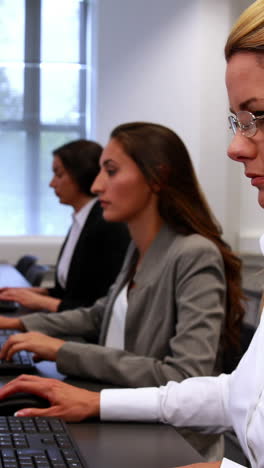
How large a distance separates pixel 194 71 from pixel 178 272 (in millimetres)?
3692

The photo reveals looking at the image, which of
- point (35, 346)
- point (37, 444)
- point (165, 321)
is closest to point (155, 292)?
point (165, 321)

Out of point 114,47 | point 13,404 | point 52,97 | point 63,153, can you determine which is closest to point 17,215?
point 52,97

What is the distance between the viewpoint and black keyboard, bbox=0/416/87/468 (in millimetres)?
1119

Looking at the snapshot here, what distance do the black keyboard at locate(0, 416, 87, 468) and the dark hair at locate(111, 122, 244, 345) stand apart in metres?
0.80

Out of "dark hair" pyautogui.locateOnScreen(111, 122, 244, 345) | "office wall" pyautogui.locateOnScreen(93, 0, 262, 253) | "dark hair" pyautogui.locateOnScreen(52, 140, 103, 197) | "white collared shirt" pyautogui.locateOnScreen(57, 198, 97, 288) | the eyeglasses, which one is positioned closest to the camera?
the eyeglasses

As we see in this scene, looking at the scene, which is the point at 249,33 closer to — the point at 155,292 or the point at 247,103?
the point at 247,103

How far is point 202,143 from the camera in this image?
5.33 m

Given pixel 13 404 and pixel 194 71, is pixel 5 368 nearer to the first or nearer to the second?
pixel 13 404

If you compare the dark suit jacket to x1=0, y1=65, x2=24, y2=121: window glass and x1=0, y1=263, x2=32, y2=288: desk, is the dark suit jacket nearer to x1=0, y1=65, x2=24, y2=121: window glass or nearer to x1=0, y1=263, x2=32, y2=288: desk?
x1=0, y1=263, x2=32, y2=288: desk

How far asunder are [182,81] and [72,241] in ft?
6.82

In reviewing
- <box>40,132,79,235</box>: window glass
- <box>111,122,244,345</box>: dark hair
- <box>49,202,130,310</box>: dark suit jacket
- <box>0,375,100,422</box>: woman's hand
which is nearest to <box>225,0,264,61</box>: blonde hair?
<box>0,375,100,422</box>: woman's hand

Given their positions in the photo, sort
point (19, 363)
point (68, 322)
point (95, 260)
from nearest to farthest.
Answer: point (19, 363)
point (68, 322)
point (95, 260)

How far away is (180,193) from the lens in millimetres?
2100

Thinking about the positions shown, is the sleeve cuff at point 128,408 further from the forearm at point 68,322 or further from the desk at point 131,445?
the forearm at point 68,322
